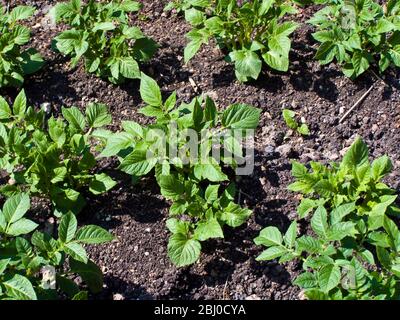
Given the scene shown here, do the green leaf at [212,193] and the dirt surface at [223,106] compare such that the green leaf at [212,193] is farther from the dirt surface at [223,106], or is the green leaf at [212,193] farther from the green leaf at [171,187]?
the dirt surface at [223,106]

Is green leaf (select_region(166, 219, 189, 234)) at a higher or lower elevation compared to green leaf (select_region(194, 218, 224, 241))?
lower

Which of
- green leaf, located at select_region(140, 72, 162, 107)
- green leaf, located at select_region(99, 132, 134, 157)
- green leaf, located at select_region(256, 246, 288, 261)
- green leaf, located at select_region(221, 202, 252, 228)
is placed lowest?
green leaf, located at select_region(256, 246, 288, 261)

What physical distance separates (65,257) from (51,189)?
34 cm

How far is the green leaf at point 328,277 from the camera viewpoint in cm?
295

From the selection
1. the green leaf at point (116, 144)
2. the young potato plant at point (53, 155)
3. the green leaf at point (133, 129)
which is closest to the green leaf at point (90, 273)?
the young potato plant at point (53, 155)

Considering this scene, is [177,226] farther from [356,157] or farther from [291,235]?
[356,157]

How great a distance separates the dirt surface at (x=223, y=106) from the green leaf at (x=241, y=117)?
325 mm

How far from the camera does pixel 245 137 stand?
12.1 ft

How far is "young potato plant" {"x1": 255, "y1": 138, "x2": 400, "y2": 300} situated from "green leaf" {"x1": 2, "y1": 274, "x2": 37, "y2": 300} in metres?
0.96

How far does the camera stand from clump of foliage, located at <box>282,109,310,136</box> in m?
3.83

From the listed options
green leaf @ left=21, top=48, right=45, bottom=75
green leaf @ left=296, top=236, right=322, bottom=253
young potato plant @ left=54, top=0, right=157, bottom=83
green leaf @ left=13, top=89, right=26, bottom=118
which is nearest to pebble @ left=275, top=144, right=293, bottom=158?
green leaf @ left=296, top=236, right=322, bottom=253

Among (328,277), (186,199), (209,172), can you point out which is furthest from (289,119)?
(328,277)

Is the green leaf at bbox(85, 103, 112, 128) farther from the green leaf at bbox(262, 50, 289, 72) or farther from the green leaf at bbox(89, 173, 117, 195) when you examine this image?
the green leaf at bbox(262, 50, 289, 72)
